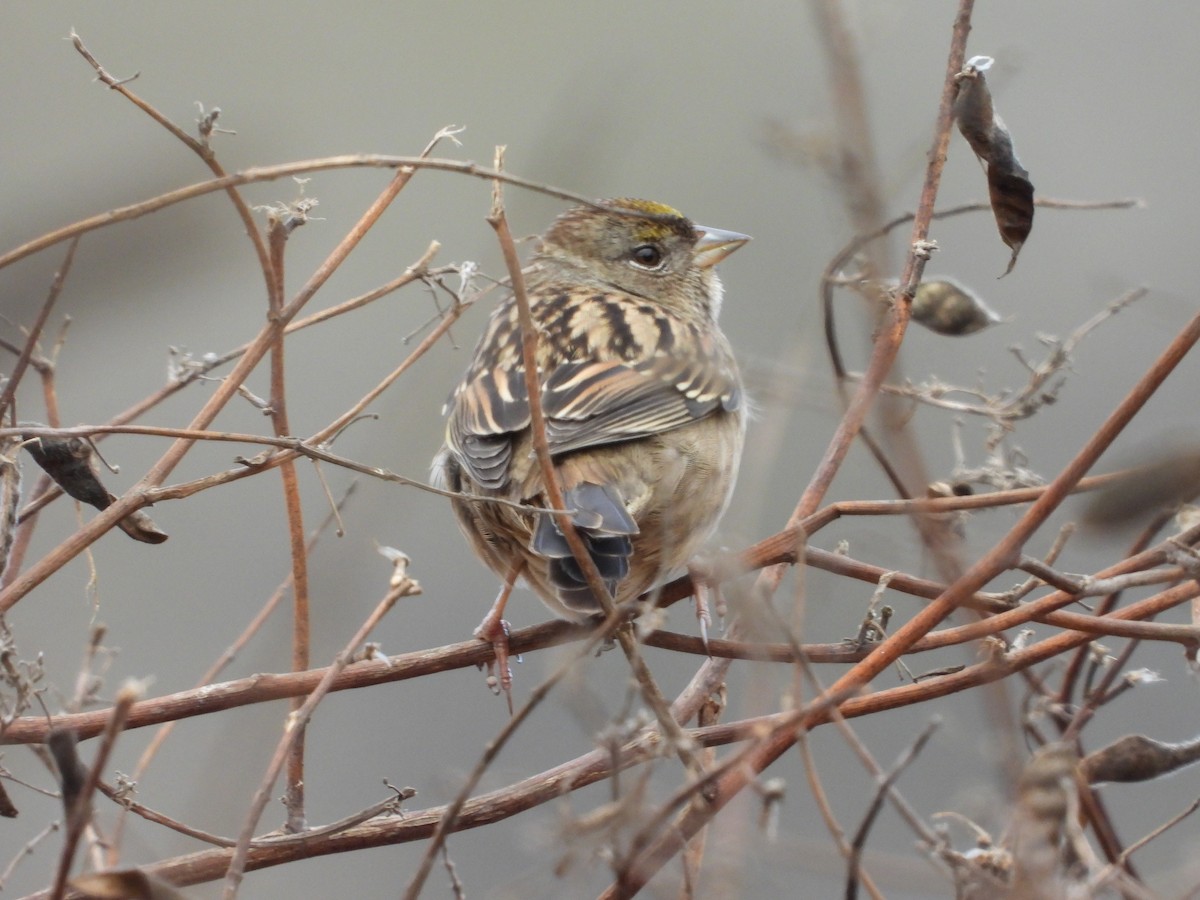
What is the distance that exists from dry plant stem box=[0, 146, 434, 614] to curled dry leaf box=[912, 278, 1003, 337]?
118 cm

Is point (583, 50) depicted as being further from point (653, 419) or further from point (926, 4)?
point (653, 419)

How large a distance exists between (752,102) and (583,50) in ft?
5.67

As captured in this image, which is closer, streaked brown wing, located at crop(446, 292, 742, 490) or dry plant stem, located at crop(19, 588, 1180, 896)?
dry plant stem, located at crop(19, 588, 1180, 896)

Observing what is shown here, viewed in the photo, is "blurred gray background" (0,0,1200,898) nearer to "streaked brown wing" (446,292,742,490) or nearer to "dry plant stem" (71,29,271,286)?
"dry plant stem" (71,29,271,286)

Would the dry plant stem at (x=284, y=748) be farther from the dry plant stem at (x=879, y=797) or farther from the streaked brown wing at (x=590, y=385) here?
the streaked brown wing at (x=590, y=385)

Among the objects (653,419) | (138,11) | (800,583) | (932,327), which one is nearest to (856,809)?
(653,419)

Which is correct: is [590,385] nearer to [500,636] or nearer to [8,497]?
[500,636]

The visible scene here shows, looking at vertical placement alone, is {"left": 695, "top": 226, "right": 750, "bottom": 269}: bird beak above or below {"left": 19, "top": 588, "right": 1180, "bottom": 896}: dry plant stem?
above

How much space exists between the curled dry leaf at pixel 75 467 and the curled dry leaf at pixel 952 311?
162 cm

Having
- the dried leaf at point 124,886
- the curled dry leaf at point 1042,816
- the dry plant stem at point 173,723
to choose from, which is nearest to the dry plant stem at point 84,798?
the dried leaf at point 124,886

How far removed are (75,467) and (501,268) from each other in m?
1.17

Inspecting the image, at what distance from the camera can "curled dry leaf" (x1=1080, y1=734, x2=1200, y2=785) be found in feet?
6.40

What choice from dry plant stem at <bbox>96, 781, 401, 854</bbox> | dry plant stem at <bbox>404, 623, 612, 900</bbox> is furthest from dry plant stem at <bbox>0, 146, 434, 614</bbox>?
dry plant stem at <bbox>404, 623, 612, 900</bbox>

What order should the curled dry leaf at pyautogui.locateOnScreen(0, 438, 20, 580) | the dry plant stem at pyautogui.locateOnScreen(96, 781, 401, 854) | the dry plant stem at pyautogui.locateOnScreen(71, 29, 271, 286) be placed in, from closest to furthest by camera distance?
the dry plant stem at pyautogui.locateOnScreen(96, 781, 401, 854)
the dry plant stem at pyautogui.locateOnScreen(71, 29, 271, 286)
the curled dry leaf at pyautogui.locateOnScreen(0, 438, 20, 580)
